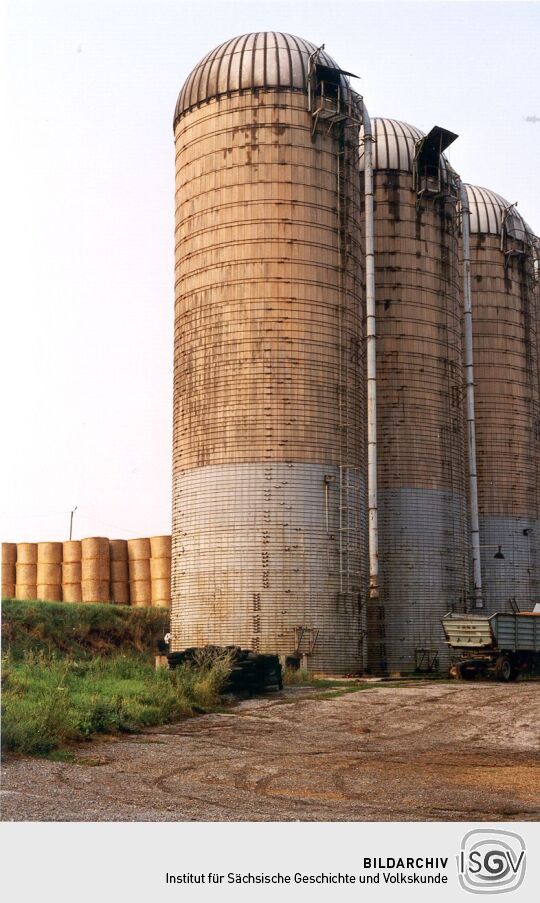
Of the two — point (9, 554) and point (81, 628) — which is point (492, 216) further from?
point (9, 554)

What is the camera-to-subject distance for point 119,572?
166 ft

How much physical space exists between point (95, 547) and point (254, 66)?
23.5 m

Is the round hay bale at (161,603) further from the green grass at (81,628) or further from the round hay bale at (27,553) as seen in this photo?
the round hay bale at (27,553)

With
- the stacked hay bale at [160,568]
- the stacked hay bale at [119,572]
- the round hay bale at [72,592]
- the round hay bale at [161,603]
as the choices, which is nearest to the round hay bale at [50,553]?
the round hay bale at [72,592]

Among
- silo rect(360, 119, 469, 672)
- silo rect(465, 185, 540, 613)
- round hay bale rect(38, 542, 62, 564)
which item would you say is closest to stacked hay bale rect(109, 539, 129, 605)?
round hay bale rect(38, 542, 62, 564)

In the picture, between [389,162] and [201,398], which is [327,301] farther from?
[389,162]

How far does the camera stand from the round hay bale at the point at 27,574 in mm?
51500

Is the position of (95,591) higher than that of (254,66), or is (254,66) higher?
(254,66)

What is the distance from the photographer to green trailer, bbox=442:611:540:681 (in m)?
32.2

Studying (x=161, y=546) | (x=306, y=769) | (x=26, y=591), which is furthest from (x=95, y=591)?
(x=306, y=769)

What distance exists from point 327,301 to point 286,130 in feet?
19.6

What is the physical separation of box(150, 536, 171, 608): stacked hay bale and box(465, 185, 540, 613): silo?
14.4 metres
